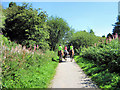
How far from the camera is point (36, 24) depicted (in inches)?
527

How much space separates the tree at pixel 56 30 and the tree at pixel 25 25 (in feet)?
49.1

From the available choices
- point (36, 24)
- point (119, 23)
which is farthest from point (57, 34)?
point (119, 23)

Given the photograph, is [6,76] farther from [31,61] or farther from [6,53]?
[31,61]

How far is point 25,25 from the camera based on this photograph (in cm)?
1298

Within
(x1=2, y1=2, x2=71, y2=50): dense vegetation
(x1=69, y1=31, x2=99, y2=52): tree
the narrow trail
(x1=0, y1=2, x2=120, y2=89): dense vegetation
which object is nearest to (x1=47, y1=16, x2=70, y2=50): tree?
(x1=0, y1=2, x2=120, y2=89): dense vegetation

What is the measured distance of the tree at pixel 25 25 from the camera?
42.3 ft

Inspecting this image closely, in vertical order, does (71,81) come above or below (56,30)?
below

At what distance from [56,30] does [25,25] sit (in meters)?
16.8

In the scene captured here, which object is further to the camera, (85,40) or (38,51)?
(85,40)

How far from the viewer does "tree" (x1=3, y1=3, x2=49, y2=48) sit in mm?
12883

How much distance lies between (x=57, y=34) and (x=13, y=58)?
24.6 meters

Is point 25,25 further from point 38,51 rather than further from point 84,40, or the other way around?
point 84,40

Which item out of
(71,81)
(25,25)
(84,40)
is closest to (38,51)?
(25,25)

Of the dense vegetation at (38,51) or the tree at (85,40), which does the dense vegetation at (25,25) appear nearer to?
the dense vegetation at (38,51)
